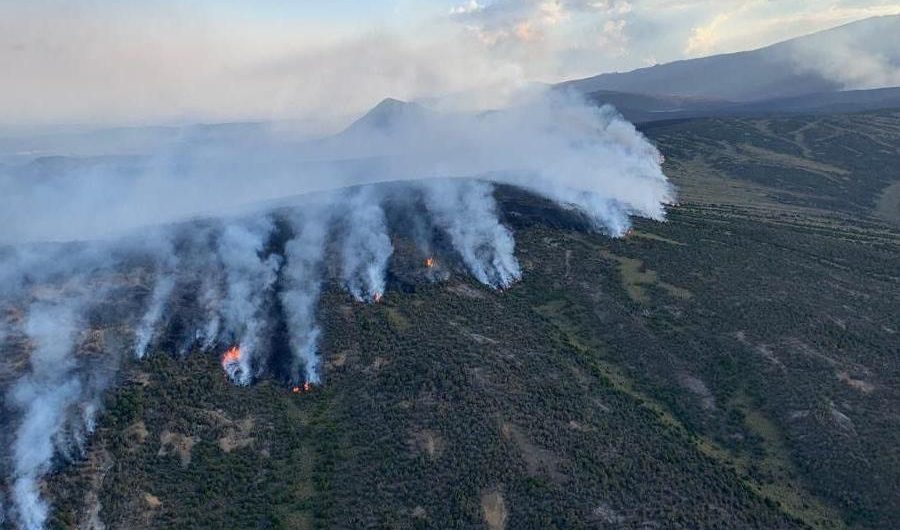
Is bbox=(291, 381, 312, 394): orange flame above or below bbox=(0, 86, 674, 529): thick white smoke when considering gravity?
below

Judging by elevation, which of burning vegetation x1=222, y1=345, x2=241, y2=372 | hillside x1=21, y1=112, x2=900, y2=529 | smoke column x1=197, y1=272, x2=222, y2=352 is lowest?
hillside x1=21, y1=112, x2=900, y2=529

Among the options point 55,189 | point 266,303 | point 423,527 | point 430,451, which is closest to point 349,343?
point 266,303

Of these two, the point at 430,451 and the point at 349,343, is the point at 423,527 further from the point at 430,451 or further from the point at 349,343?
the point at 349,343

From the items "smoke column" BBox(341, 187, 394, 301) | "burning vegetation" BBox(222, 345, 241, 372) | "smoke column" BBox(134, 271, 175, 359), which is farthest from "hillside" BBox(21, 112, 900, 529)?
"smoke column" BBox(341, 187, 394, 301)

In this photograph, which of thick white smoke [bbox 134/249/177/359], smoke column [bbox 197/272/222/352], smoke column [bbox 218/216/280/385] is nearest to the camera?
thick white smoke [bbox 134/249/177/359]

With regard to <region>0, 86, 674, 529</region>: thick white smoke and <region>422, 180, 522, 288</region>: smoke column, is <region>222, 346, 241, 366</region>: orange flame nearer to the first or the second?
<region>0, 86, 674, 529</region>: thick white smoke

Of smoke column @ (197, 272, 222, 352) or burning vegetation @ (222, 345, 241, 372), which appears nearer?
burning vegetation @ (222, 345, 241, 372)

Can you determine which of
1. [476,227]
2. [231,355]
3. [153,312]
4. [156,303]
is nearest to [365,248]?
[476,227]
